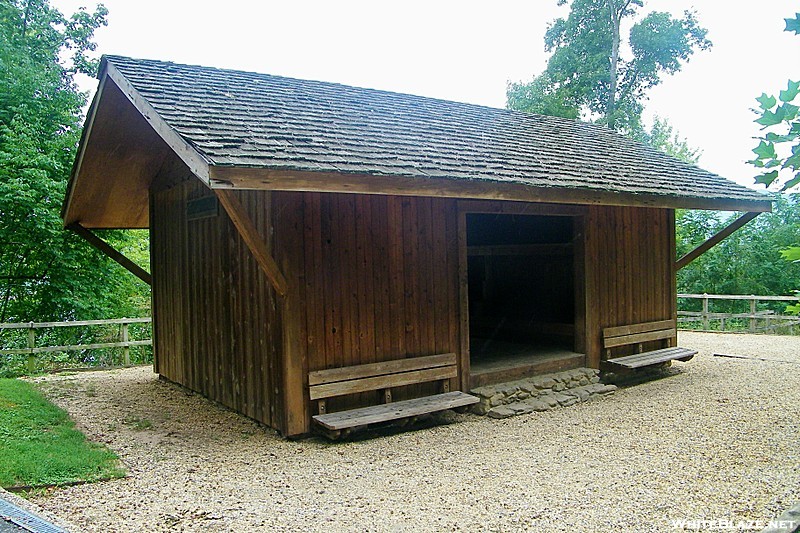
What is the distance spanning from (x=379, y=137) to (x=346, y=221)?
93 centimetres

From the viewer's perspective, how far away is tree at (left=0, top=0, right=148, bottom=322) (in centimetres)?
1087

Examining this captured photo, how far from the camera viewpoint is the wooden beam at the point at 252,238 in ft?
15.1

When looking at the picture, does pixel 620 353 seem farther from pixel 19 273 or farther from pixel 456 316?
pixel 19 273

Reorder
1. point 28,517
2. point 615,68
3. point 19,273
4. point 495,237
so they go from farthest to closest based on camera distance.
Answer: point 615,68 → point 19,273 → point 495,237 → point 28,517

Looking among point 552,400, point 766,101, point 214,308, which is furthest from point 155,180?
point 766,101

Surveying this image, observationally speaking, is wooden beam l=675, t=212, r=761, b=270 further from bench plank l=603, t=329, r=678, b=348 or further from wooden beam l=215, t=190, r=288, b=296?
wooden beam l=215, t=190, r=288, b=296

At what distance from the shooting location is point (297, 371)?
542 centimetres

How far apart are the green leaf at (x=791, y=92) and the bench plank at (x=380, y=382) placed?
4.60 meters

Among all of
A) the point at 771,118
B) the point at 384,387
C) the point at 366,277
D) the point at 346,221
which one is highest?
the point at 346,221

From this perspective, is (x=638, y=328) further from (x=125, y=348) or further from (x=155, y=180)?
(x=125, y=348)

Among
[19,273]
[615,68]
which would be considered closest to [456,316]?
[19,273]

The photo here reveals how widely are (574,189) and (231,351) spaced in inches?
157

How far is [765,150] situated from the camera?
145 centimetres

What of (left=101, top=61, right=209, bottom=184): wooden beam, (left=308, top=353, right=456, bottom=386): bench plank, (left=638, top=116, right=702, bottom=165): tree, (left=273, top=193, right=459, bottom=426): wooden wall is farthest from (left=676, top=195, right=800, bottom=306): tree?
(left=101, top=61, right=209, bottom=184): wooden beam
